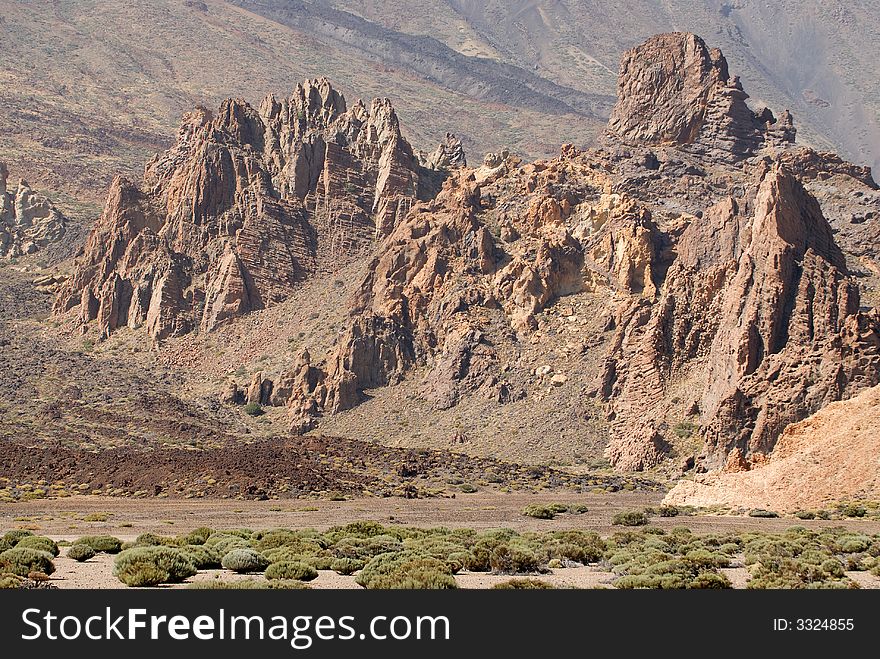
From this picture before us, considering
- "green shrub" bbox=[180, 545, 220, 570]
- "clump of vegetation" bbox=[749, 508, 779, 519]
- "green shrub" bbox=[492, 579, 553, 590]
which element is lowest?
"green shrub" bbox=[180, 545, 220, 570]

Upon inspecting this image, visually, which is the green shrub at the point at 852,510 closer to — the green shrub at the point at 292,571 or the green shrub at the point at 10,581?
the green shrub at the point at 292,571

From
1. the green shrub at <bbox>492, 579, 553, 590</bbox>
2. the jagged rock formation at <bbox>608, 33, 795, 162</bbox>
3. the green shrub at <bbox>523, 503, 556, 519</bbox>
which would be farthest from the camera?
the jagged rock formation at <bbox>608, 33, 795, 162</bbox>

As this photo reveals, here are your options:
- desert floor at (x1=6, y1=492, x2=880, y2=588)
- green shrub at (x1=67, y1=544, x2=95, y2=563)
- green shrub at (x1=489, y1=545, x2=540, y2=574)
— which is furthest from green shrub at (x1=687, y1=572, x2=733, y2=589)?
green shrub at (x1=67, y1=544, x2=95, y2=563)

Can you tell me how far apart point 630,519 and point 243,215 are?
8808 cm

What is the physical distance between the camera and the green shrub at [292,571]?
28453 mm

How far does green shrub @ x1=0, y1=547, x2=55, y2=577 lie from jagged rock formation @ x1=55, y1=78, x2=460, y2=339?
92.9 meters

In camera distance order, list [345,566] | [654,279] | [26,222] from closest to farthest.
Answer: [345,566]
[654,279]
[26,222]

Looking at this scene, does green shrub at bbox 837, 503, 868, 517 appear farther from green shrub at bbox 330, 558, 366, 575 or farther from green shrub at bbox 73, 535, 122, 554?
green shrub at bbox 73, 535, 122, 554

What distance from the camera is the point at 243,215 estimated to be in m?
131

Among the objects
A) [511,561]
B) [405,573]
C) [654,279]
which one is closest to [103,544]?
[511,561]

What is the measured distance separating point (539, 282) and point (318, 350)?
22.7 m

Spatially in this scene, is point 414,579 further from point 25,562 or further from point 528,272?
point 528,272

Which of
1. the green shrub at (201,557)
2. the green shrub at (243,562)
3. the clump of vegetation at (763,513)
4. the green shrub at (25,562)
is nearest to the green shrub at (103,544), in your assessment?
the green shrub at (201,557)

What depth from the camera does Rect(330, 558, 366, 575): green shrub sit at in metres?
30.8
